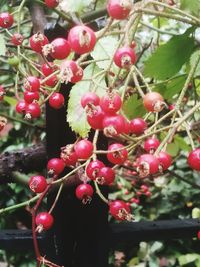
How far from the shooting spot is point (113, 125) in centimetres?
46

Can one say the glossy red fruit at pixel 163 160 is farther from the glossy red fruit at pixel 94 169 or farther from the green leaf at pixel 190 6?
the green leaf at pixel 190 6

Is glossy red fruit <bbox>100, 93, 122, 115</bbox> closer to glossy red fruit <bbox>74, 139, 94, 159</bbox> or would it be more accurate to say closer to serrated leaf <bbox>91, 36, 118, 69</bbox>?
glossy red fruit <bbox>74, 139, 94, 159</bbox>

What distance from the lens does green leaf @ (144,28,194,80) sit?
73 cm

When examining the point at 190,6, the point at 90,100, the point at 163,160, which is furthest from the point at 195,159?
the point at 190,6

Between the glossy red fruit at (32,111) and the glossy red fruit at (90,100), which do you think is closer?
the glossy red fruit at (90,100)

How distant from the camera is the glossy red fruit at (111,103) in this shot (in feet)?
1.54

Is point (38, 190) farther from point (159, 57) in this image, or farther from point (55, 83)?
point (159, 57)

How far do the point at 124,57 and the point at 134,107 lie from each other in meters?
0.36

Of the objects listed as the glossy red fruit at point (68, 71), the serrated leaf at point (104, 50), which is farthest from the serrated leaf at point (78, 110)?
the glossy red fruit at point (68, 71)

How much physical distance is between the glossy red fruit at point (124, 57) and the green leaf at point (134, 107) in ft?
1.12

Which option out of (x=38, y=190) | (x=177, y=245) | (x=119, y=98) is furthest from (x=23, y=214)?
(x=119, y=98)

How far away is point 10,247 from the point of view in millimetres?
892

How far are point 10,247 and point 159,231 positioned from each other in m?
0.30

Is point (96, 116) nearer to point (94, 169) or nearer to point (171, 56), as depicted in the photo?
point (94, 169)
